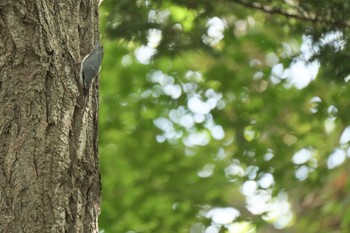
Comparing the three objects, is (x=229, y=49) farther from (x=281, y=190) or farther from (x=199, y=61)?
(x=281, y=190)

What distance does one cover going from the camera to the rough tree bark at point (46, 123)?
7.47 feet

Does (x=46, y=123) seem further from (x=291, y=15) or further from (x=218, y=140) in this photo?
(x=218, y=140)

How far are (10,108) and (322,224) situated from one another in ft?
22.5

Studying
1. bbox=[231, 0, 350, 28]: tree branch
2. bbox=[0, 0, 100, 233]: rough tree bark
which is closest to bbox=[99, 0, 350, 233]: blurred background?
bbox=[231, 0, 350, 28]: tree branch

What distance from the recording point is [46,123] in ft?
7.80

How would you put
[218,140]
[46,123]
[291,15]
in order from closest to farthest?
[46,123], [291,15], [218,140]

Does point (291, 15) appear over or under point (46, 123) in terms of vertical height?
over

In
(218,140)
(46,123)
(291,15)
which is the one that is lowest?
(46,123)

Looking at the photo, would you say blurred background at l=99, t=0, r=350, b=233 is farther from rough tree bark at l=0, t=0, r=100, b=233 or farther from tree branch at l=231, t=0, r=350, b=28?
rough tree bark at l=0, t=0, r=100, b=233

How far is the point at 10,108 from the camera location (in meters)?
2.38

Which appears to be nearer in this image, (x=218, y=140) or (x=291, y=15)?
(x=291, y=15)

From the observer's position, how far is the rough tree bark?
7.47 feet

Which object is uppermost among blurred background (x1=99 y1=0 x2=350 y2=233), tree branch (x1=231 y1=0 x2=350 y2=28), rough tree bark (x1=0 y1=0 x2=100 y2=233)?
blurred background (x1=99 y1=0 x2=350 y2=233)

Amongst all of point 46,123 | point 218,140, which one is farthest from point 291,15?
point 218,140
